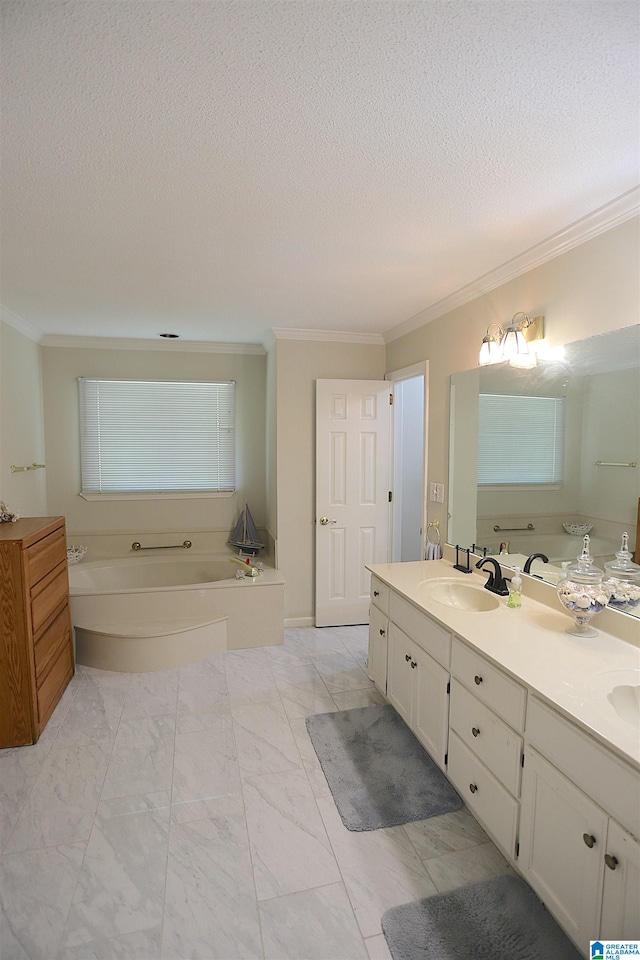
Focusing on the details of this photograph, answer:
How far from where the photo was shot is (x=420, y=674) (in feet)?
7.39

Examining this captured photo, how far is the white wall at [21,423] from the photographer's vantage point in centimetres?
335

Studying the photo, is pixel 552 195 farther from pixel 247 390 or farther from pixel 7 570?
pixel 247 390

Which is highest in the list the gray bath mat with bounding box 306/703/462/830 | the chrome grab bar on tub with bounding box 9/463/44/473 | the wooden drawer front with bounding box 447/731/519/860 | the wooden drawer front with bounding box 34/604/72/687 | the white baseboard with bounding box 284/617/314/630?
the chrome grab bar on tub with bounding box 9/463/44/473

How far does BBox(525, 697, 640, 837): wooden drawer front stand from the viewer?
1149mm

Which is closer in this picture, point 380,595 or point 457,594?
point 457,594

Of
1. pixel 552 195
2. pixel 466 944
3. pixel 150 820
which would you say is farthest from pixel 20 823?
pixel 552 195

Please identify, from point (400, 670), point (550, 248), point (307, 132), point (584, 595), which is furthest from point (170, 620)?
point (550, 248)

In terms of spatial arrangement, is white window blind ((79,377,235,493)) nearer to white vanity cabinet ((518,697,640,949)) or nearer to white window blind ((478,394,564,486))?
white window blind ((478,394,564,486))

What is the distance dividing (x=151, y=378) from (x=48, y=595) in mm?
2292

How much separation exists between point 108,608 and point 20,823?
158cm

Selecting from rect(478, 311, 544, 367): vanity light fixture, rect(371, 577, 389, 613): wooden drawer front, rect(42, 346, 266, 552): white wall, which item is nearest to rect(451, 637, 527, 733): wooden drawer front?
rect(371, 577, 389, 613): wooden drawer front

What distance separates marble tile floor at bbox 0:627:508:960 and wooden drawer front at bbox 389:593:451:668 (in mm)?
660

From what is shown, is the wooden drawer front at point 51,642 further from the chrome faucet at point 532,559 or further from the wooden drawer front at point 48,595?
the chrome faucet at point 532,559

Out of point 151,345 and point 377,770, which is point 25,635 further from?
point 151,345
